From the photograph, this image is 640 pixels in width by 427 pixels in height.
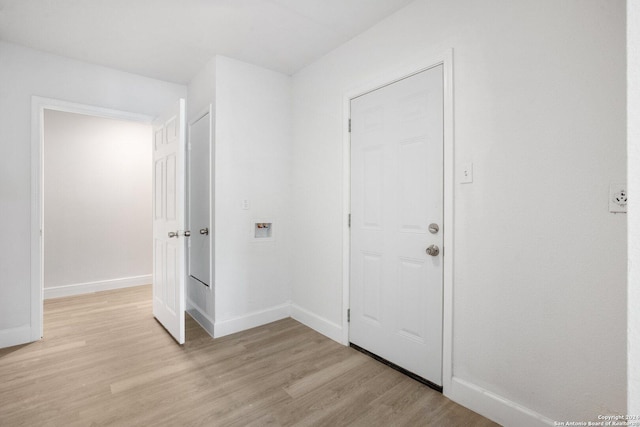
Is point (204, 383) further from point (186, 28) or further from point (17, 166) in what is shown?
point (186, 28)

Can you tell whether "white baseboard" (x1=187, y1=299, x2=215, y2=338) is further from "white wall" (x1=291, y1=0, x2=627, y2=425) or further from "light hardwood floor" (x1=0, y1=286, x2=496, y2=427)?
"white wall" (x1=291, y1=0, x2=627, y2=425)

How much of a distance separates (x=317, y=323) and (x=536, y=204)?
2.10 m

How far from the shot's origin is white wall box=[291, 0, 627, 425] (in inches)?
52.4

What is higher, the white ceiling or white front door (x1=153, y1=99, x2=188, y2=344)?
the white ceiling

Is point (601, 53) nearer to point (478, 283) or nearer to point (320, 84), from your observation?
point (478, 283)

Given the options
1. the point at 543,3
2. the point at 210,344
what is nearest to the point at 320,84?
the point at 543,3

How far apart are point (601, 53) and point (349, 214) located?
5.80 ft

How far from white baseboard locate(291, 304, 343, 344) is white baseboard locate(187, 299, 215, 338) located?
0.84m

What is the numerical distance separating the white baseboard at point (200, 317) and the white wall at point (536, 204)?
2.12m

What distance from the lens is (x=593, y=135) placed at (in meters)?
1.36
